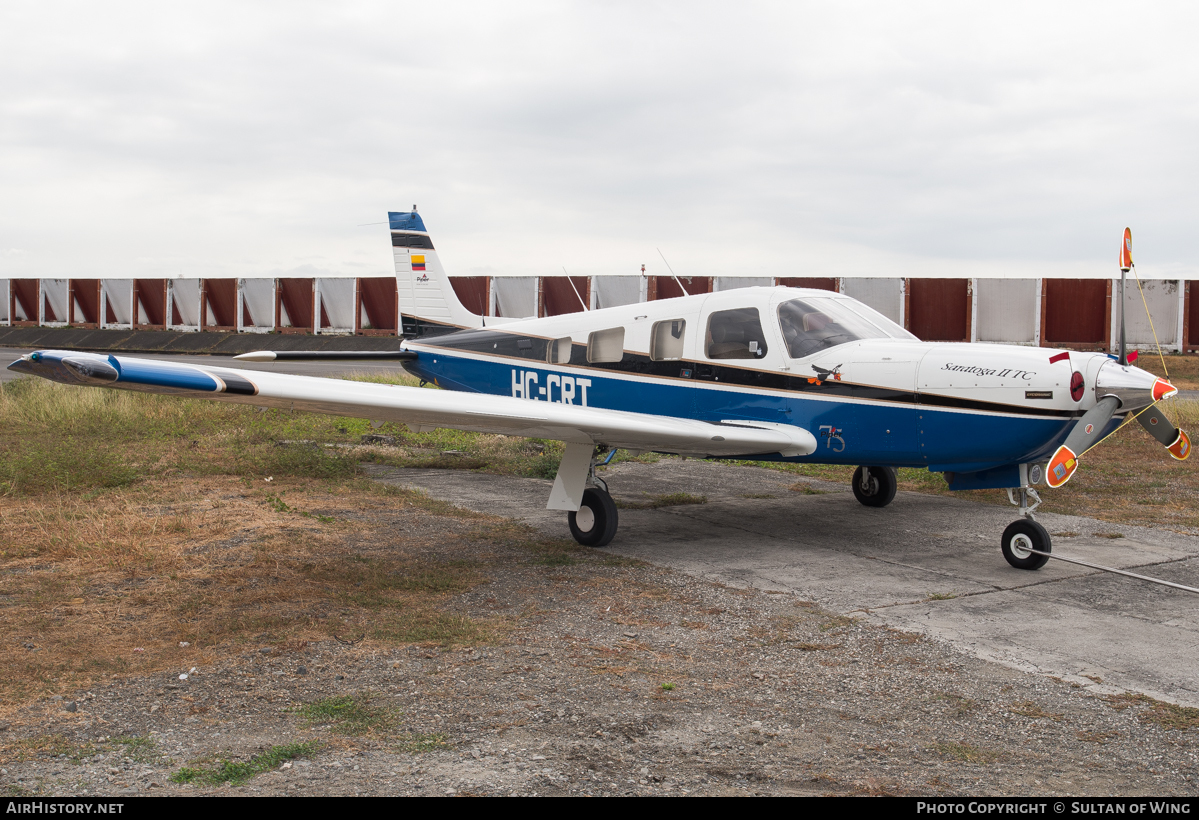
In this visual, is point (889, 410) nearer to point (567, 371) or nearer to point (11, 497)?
point (567, 371)

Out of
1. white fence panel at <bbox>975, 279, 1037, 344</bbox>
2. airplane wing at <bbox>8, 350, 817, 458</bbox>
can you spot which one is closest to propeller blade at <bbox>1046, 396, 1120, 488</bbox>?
airplane wing at <bbox>8, 350, 817, 458</bbox>

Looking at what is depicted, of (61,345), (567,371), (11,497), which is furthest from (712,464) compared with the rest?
(61,345)

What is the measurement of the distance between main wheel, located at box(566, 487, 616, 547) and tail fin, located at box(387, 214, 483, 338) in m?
4.68

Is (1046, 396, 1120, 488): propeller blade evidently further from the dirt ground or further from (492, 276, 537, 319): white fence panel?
(492, 276, 537, 319): white fence panel

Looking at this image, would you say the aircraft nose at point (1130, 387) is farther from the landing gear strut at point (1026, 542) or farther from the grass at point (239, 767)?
the grass at point (239, 767)

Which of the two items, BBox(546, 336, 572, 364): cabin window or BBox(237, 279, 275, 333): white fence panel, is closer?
BBox(546, 336, 572, 364): cabin window

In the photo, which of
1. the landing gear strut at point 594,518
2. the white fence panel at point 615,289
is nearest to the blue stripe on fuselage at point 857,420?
the landing gear strut at point 594,518

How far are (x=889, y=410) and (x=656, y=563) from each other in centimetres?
221

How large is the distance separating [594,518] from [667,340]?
72.2 inches

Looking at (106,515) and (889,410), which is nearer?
(889,410)

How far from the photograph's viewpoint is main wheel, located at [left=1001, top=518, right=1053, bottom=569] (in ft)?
21.4

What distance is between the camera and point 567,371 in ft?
29.7

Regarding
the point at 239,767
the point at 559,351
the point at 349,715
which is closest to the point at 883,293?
the point at 559,351

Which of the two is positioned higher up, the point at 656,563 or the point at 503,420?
the point at 503,420
